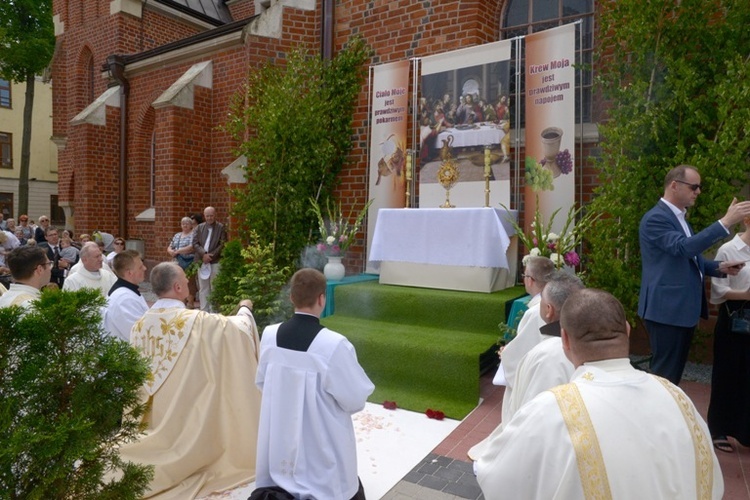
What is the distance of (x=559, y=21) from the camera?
7508 mm

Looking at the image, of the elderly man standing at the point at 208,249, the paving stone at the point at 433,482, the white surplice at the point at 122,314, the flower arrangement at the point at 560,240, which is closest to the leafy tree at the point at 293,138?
the elderly man standing at the point at 208,249

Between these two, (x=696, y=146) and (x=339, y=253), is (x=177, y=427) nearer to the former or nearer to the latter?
(x=339, y=253)

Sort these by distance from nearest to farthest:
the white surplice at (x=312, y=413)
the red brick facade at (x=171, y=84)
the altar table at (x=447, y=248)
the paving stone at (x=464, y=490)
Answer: the white surplice at (x=312, y=413) < the paving stone at (x=464, y=490) < the altar table at (x=447, y=248) < the red brick facade at (x=171, y=84)

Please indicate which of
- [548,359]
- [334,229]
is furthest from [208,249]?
[548,359]

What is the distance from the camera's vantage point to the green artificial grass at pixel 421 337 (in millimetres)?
4984

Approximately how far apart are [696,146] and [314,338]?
4214 mm

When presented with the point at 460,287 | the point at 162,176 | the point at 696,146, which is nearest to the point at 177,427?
the point at 460,287

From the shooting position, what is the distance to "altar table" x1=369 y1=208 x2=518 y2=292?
6289 millimetres

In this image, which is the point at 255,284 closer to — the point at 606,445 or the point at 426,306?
the point at 426,306

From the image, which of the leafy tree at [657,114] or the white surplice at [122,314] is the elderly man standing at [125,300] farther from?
the leafy tree at [657,114]

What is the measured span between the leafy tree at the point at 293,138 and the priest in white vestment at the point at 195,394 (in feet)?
14.1

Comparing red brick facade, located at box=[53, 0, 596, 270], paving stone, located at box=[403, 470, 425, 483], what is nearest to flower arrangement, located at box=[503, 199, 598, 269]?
red brick facade, located at box=[53, 0, 596, 270]

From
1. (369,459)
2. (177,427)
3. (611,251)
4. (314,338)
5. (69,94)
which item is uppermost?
(69,94)

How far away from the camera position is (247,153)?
823 centimetres
